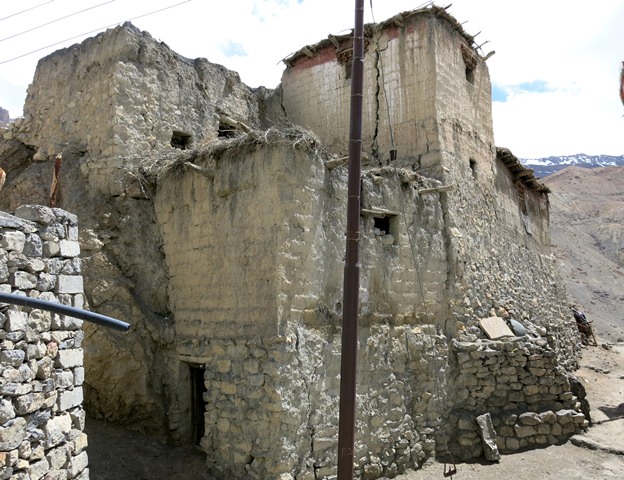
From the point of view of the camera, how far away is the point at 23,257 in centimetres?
496

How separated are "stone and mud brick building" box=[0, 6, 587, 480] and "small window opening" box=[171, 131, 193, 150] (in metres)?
0.04

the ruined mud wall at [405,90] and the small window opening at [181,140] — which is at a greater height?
the ruined mud wall at [405,90]

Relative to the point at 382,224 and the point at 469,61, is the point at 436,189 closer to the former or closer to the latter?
the point at 382,224

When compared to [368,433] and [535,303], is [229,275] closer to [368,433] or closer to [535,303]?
[368,433]

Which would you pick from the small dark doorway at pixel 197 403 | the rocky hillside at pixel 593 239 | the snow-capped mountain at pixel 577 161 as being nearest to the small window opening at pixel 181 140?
the small dark doorway at pixel 197 403

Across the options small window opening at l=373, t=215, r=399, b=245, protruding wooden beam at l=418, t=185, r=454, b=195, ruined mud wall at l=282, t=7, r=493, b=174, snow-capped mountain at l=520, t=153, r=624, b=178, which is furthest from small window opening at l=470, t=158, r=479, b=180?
snow-capped mountain at l=520, t=153, r=624, b=178

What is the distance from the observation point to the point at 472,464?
10.0 m

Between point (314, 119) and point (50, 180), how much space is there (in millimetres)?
6268

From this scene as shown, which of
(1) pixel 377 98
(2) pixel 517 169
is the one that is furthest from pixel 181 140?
(2) pixel 517 169

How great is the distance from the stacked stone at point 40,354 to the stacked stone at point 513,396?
7319mm

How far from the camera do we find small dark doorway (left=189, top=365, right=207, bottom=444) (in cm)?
948

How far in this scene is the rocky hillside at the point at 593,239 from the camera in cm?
3192

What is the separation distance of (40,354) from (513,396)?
9.05 m

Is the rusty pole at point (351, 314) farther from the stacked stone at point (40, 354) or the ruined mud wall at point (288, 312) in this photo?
the stacked stone at point (40, 354)
